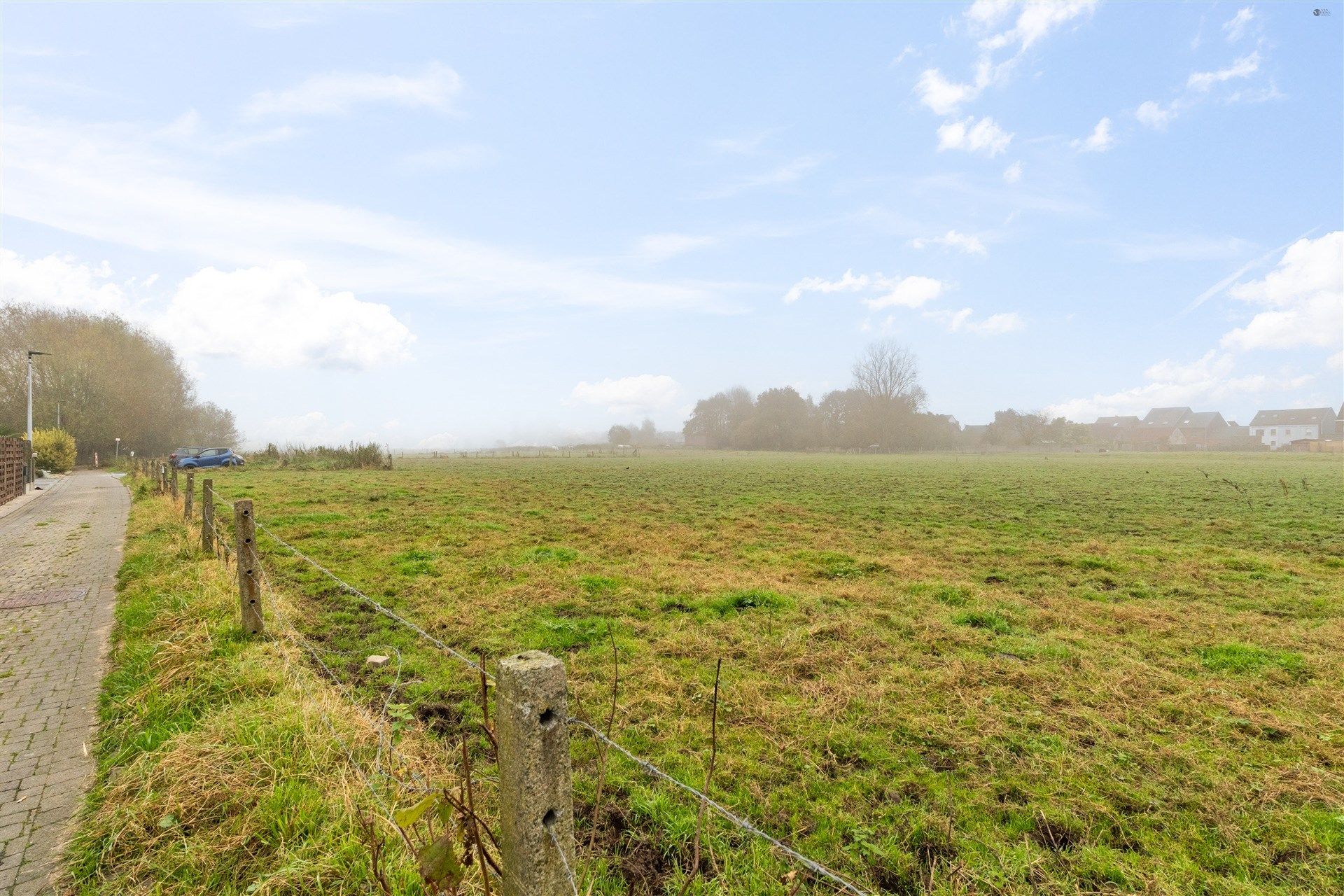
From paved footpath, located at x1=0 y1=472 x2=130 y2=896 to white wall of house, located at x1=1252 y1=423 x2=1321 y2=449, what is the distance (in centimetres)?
13653

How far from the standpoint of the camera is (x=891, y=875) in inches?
112

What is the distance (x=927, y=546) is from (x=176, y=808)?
34.0 ft

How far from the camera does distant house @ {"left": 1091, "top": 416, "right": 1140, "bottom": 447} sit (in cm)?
10788

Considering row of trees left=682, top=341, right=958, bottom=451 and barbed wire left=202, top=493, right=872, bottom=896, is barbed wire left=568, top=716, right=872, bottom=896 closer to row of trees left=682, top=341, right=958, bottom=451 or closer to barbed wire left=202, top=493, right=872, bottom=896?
barbed wire left=202, top=493, right=872, bottom=896

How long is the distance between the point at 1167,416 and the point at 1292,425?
63.1ft

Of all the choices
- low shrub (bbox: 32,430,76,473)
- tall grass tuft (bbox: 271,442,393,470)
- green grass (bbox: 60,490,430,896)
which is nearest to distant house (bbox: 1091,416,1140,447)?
tall grass tuft (bbox: 271,442,393,470)

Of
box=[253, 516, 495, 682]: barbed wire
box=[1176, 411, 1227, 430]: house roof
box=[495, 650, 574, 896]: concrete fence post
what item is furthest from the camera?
box=[1176, 411, 1227, 430]: house roof

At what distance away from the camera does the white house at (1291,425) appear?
100 meters

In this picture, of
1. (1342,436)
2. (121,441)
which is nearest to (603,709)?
(121,441)

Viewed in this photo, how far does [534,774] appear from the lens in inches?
62.6

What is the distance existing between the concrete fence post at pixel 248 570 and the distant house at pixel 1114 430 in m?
123

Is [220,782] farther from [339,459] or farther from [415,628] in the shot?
[339,459]

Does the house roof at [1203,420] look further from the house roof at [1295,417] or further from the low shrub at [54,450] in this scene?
the low shrub at [54,450]

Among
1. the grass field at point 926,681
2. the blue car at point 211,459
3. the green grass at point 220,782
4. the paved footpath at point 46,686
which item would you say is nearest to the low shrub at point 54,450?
the blue car at point 211,459
